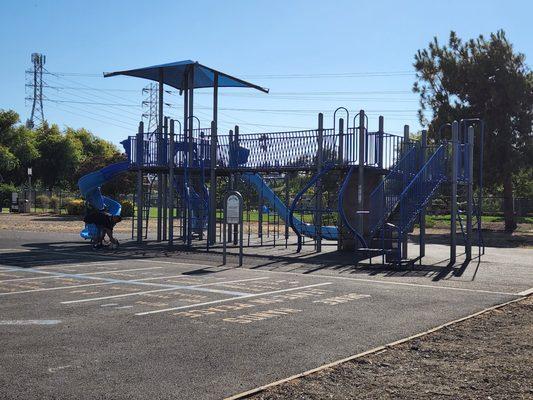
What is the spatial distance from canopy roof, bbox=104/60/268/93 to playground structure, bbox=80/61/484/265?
Result: 0.04 metres

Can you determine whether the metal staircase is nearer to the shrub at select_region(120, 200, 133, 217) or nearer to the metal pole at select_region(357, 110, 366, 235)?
the metal pole at select_region(357, 110, 366, 235)

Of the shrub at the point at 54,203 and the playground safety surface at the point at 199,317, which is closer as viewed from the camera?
the playground safety surface at the point at 199,317

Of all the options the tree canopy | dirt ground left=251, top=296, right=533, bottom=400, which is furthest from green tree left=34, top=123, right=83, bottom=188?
dirt ground left=251, top=296, right=533, bottom=400

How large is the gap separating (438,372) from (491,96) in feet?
96.3

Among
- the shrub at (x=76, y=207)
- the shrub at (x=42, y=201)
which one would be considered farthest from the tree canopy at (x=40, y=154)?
the shrub at (x=76, y=207)

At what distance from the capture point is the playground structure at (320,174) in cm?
1706

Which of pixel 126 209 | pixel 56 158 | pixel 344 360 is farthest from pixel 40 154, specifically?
pixel 344 360

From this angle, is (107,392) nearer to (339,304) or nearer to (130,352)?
(130,352)

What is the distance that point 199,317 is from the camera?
8.62 m

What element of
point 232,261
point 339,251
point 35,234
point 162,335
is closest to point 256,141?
point 339,251

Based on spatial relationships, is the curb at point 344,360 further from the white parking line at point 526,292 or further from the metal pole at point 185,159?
the metal pole at point 185,159

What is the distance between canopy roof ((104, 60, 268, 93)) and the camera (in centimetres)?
2338

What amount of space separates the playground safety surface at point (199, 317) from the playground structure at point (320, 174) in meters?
2.16

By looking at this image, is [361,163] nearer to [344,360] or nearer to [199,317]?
[199,317]
